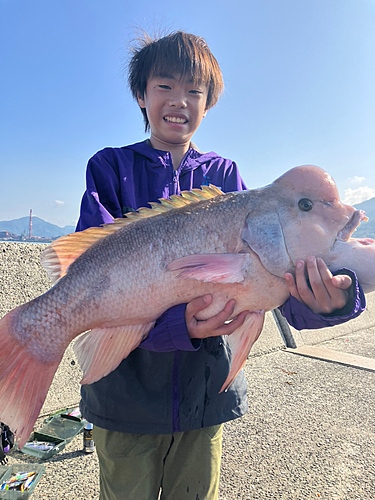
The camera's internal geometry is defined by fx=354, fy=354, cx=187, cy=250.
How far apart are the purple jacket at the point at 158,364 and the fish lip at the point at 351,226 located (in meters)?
0.24

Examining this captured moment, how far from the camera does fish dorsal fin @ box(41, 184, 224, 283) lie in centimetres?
171

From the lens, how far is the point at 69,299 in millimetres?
1596

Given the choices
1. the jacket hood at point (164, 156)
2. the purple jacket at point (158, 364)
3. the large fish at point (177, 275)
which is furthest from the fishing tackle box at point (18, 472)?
the jacket hood at point (164, 156)

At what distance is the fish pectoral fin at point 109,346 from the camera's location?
1635 millimetres

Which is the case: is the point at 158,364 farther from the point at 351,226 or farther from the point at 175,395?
the point at 351,226

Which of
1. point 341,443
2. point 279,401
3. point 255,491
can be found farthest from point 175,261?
point 279,401

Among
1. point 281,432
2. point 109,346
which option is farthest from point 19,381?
point 281,432

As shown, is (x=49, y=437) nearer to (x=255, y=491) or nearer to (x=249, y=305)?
(x=255, y=491)

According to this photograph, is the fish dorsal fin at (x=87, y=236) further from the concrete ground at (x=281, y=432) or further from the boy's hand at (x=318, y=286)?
the concrete ground at (x=281, y=432)

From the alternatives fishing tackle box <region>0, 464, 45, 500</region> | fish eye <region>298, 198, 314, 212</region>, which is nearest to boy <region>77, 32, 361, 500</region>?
fish eye <region>298, 198, 314, 212</region>

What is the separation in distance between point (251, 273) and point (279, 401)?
2604mm

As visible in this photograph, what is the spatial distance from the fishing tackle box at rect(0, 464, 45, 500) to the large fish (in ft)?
3.03

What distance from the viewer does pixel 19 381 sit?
1563mm

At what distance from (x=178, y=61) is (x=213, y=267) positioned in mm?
1361
